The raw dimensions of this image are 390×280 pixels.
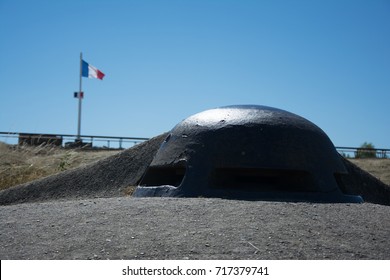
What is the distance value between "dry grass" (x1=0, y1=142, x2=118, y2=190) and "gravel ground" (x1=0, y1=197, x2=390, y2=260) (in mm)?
6475

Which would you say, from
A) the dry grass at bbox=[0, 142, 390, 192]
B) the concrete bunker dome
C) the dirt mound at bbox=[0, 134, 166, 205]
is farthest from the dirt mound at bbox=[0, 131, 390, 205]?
the concrete bunker dome

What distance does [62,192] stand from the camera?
10477 mm

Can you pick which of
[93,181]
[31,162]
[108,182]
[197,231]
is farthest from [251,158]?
[31,162]

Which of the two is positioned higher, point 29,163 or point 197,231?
point 197,231

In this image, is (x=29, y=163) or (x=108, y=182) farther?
(x=29, y=163)

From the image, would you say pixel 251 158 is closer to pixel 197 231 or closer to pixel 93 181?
pixel 197 231

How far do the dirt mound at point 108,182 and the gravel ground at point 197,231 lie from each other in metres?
4.52

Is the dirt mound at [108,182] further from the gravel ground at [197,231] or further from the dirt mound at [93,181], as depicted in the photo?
the gravel ground at [197,231]

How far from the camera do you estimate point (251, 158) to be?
670cm

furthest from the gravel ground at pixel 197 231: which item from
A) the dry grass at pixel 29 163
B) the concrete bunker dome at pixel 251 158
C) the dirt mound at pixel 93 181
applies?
the dry grass at pixel 29 163

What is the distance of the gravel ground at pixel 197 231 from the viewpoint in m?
3.93

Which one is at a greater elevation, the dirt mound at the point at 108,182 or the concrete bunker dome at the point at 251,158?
the concrete bunker dome at the point at 251,158

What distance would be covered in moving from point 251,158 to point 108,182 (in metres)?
5.02

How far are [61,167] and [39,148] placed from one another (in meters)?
1.09
